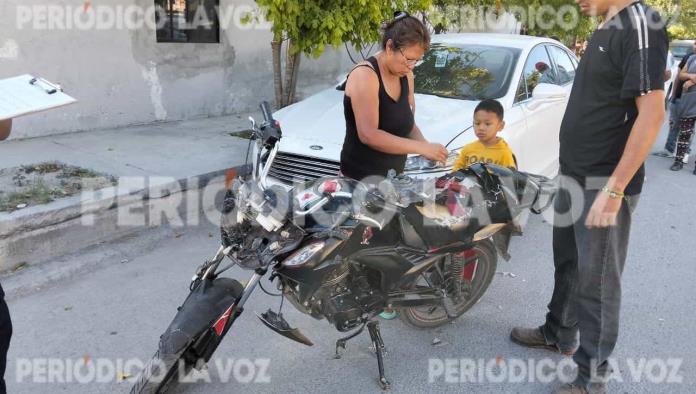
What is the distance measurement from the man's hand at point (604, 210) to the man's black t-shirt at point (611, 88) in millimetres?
214

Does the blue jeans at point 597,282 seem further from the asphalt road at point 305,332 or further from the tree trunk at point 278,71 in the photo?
the tree trunk at point 278,71

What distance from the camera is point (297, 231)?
88.9 inches

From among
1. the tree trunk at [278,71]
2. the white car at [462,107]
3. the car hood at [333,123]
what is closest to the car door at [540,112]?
the white car at [462,107]

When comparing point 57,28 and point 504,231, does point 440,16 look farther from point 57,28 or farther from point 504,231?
point 504,231

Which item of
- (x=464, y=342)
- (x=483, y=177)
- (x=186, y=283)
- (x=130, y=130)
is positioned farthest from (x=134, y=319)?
(x=130, y=130)

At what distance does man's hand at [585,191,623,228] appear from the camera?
7.64 ft

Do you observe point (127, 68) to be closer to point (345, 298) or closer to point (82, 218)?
point (82, 218)

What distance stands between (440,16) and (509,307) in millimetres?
5910

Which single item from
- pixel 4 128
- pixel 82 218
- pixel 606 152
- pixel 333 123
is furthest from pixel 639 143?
pixel 82 218

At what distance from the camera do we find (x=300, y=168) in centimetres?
420

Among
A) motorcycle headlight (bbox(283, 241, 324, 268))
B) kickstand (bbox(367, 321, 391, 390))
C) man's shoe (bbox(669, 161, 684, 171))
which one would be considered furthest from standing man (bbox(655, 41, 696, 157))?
motorcycle headlight (bbox(283, 241, 324, 268))

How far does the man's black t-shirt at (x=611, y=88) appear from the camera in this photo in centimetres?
218

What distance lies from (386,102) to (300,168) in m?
1.58

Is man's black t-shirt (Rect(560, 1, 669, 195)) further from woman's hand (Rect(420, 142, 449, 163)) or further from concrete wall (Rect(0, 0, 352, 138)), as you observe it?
concrete wall (Rect(0, 0, 352, 138))
